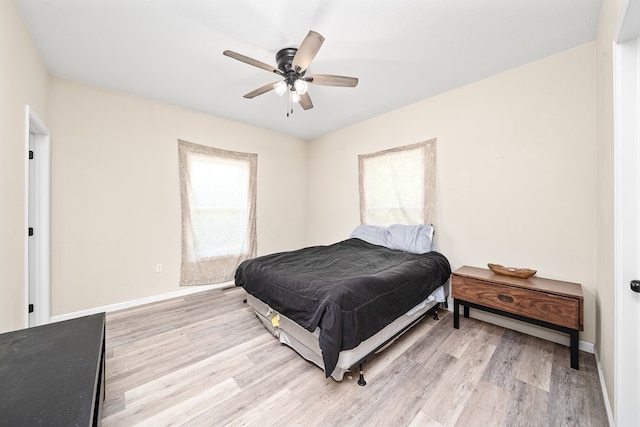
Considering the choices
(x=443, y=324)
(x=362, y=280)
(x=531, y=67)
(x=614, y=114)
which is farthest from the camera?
(x=443, y=324)

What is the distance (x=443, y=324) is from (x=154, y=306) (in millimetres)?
3352

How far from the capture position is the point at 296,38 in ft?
6.36

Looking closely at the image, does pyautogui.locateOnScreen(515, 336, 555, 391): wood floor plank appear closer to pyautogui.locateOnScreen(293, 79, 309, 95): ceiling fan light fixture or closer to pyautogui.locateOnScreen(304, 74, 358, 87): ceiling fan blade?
pyautogui.locateOnScreen(304, 74, 358, 87): ceiling fan blade

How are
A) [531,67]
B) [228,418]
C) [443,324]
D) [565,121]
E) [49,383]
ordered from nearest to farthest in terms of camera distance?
[49,383]
[228,418]
[565,121]
[531,67]
[443,324]

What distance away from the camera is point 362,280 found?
181cm

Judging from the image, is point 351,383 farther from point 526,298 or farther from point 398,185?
point 398,185

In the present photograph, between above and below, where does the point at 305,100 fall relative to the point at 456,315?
above

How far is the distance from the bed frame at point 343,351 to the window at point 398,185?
1.19 meters

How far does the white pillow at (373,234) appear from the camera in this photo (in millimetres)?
3263

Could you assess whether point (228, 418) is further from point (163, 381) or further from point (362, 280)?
point (362, 280)

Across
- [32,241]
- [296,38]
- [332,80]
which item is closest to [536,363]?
[332,80]

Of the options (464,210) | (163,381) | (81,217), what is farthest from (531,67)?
(81,217)

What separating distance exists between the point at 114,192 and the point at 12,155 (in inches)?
51.2

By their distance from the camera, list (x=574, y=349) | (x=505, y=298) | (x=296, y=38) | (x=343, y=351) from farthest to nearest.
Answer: (x=505, y=298) → (x=296, y=38) → (x=574, y=349) → (x=343, y=351)
